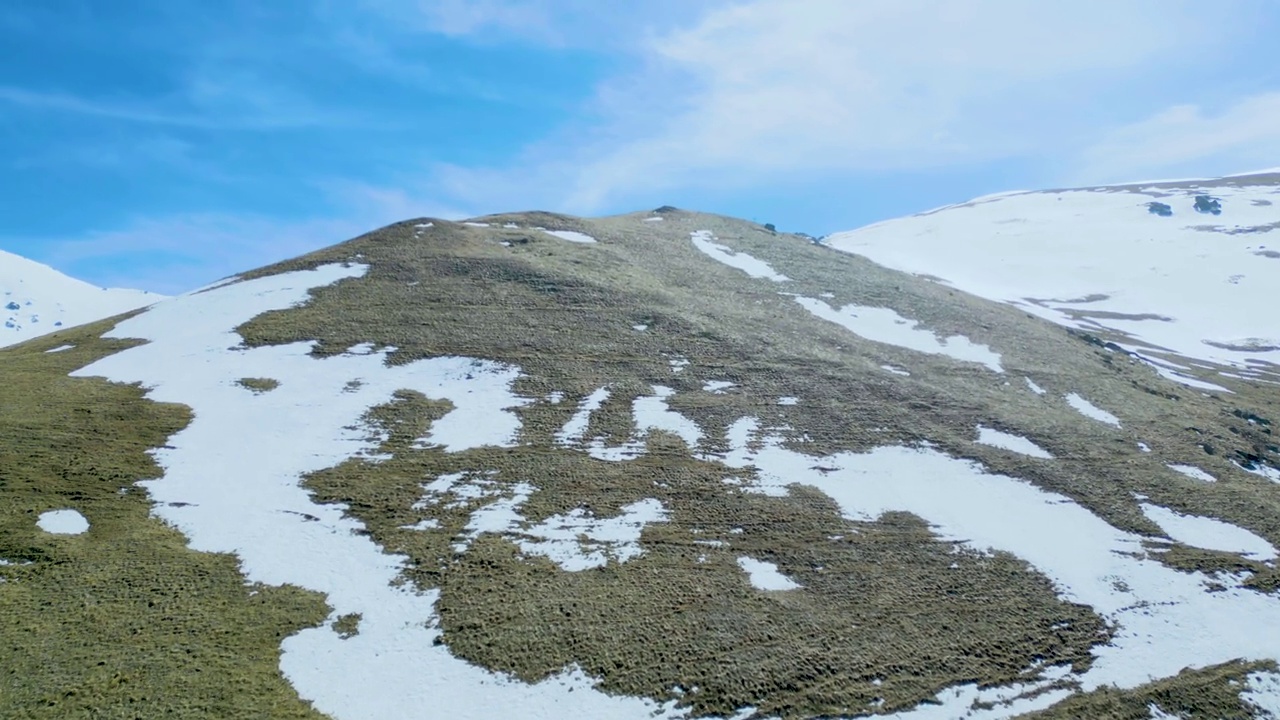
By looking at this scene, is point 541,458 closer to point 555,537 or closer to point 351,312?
point 555,537

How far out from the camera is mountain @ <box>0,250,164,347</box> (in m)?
86.6

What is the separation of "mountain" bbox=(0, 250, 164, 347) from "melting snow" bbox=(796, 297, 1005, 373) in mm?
87745

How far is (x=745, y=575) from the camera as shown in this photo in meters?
22.2

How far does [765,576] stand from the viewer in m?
22.2

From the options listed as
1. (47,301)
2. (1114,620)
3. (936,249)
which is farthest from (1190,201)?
(47,301)

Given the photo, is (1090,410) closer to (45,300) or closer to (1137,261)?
(1137,261)

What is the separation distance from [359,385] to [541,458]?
1187 centimetres

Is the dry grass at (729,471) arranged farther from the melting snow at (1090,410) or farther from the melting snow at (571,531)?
the melting snow at (1090,410)

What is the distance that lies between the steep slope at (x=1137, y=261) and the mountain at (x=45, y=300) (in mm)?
121694

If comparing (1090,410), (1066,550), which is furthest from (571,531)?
(1090,410)

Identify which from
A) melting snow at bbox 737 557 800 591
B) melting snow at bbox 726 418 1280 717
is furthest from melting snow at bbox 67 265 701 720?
melting snow at bbox 726 418 1280 717

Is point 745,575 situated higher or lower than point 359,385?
lower

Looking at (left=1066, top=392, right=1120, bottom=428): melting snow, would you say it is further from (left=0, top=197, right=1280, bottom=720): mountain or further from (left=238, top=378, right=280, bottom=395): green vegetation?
(left=238, top=378, right=280, bottom=395): green vegetation

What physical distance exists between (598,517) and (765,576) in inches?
255
